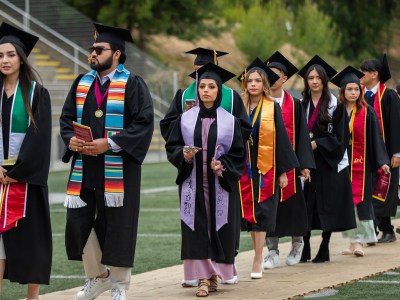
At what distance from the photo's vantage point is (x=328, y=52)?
49.8m

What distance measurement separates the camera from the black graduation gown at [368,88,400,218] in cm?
1381

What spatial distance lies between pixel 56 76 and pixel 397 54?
33.7 meters

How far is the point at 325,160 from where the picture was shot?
12.3 metres

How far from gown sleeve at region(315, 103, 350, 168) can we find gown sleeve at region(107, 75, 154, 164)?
3308 mm

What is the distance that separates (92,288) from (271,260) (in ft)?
9.20

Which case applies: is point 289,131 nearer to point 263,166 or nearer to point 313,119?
point 313,119

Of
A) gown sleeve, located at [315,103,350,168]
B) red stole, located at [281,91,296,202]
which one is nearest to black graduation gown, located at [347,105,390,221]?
gown sleeve, located at [315,103,350,168]

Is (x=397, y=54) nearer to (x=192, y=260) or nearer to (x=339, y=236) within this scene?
(x=339, y=236)

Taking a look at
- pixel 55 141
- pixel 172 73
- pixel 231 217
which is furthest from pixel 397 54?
pixel 231 217

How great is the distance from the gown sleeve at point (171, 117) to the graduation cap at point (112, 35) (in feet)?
3.33

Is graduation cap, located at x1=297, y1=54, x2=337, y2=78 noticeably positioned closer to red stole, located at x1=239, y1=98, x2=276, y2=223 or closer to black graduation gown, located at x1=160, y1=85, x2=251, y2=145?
red stole, located at x1=239, y1=98, x2=276, y2=223

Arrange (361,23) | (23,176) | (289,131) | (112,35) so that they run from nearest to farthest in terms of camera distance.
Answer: (23,176)
(112,35)
(289,131)
(361,23)

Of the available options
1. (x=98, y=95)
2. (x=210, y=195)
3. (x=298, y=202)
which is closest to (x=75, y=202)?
(x=98, y=95)

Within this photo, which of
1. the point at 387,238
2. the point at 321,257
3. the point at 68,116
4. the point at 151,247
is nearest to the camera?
the point at 68,116
